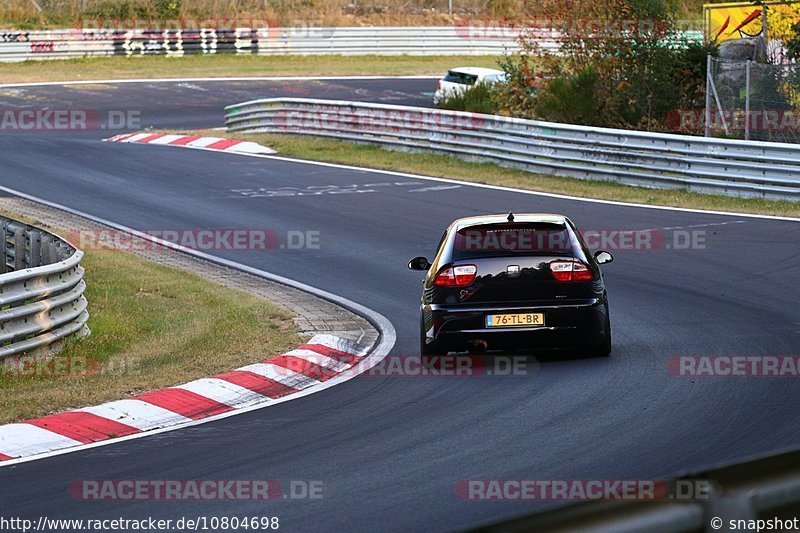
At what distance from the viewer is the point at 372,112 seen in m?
29.9

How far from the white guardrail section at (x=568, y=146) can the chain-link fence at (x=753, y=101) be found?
181cm

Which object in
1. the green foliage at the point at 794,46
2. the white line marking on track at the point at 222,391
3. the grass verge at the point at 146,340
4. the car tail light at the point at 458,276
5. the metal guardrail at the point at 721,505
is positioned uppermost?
the green foliage at the point at 794,46

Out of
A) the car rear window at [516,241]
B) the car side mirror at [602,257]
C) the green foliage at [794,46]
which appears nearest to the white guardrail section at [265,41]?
the green foliage at [794,46]

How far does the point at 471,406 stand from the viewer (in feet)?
32.8

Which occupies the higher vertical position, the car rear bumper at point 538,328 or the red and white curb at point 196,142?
the car rear bumper at point 538,328

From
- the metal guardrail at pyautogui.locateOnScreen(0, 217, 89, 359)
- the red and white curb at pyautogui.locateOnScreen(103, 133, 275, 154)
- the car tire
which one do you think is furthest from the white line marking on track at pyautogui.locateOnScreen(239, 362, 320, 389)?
the red and white curb at pyautogui.locateOnScreen(103, 133, 275, 154)

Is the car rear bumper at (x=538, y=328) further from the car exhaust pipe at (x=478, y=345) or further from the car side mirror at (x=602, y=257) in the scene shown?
the car side mirror at (x=602, y=257)

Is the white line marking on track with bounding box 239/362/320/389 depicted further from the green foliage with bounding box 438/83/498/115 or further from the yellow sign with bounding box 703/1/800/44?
the green foliage with bounding box 438/83/498/115

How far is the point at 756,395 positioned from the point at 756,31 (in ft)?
78.0

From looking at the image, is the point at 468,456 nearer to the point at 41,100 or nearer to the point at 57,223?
the point at 57,223

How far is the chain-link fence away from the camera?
23.9 meters

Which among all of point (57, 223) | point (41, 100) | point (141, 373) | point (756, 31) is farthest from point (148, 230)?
point (41, 100)

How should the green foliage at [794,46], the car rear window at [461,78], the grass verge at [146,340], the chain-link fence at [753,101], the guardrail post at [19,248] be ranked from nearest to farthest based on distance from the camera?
the grass verge at [146,340] → the guardrail post at [19,248] → the chain-link fence at [753,101] → the green foliage at [794,46] → the car rear window at [461,78]

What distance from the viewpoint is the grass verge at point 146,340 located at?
10.9 meters
